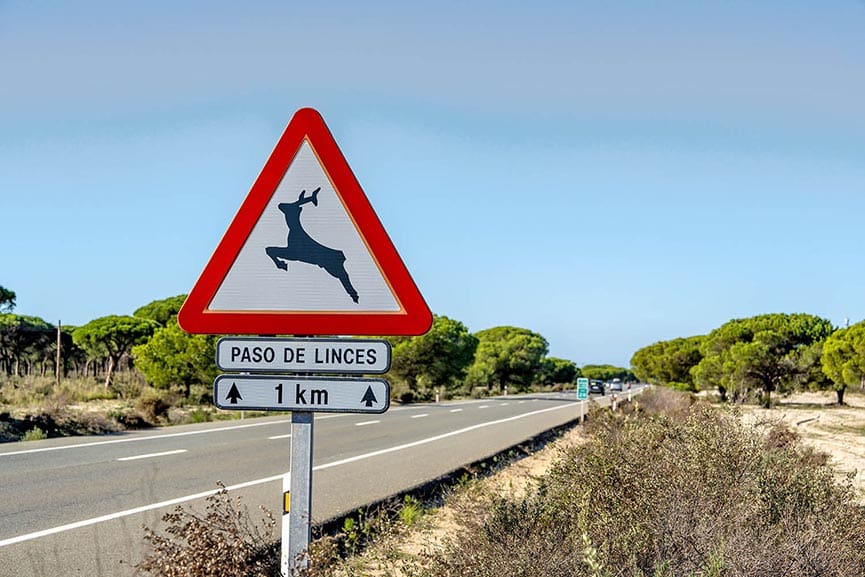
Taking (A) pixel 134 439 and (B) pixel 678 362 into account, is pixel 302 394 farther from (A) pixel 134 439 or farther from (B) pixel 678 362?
(B) pixel 678 362

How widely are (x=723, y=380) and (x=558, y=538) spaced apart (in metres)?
39.8

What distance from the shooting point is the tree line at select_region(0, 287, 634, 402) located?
31.0m

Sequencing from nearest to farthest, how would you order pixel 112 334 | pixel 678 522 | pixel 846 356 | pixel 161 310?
1. pixel 678 522
2. pixel 846 356
3. pixel 112 334
4. pixel 161 310

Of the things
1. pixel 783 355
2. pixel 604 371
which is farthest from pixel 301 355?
pixel 604 371

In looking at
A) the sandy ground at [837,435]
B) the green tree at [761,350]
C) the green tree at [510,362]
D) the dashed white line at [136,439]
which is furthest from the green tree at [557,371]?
the dashed white line at [136,439]

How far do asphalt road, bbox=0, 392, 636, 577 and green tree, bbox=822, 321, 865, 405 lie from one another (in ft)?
77.6

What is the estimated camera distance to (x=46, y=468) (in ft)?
35.4

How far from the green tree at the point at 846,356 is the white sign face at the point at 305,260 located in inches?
1487

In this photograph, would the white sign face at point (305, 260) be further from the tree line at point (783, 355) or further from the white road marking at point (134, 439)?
the tree line at point (783, 355)

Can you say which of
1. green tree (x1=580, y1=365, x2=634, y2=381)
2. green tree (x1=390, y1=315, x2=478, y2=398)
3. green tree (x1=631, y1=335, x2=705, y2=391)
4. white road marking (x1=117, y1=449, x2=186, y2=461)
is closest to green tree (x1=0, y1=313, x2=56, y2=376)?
green tree (x1=390, y1=315, x2=478, y2=398)

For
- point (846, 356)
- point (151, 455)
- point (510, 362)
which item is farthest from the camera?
point (510, 362)

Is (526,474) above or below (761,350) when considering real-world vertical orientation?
below

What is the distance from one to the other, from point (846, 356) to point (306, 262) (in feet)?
133

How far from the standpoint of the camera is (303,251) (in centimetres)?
311
